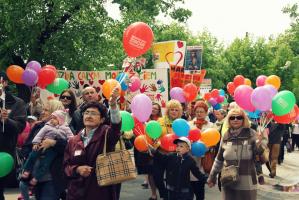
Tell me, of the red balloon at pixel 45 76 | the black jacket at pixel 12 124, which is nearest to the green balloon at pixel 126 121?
the black jacket at pixel 12 124

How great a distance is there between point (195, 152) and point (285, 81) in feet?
132

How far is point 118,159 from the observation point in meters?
4.50

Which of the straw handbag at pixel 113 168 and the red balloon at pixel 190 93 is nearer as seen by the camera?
the straw handbag at pixel 113 168

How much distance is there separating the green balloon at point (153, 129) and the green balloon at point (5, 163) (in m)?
2.59

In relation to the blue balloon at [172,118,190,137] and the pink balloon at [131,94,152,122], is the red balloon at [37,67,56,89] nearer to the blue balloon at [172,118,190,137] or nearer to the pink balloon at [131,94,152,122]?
the pink balloon at [131,94,152,122]

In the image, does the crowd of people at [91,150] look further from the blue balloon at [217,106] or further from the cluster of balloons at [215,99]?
the cluster of balloons at [215,99]

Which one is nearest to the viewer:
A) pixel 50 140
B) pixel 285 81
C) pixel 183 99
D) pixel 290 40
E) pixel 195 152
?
pixel 50 140

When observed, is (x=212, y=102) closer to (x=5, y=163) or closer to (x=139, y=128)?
(x=139, y=128)

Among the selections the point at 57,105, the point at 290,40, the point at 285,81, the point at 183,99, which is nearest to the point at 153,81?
the point at 183,99

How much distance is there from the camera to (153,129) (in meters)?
7.66

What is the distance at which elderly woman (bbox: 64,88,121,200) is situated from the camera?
4.41m

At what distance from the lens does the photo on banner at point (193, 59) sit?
18359mm

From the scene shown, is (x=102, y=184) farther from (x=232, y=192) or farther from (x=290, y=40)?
(x=290, y=40)

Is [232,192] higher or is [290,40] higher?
[290,40]
